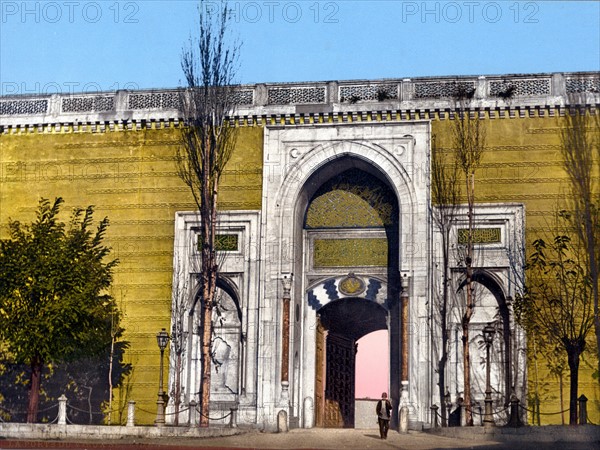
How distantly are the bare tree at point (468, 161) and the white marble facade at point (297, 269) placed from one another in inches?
22.8

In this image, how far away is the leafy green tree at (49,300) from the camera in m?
31.6

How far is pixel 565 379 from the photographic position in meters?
31.5

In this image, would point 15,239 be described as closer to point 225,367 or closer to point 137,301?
point 137,301

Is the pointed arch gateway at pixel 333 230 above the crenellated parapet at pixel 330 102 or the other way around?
the other way around

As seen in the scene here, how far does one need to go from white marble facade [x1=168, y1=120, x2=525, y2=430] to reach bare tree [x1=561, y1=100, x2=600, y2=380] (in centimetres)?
166

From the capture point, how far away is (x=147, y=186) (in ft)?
114

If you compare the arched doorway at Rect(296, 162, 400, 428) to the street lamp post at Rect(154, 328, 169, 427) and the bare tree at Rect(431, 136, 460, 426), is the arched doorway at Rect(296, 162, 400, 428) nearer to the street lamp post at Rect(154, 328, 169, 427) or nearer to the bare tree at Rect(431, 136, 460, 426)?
the bare tree at Rect(431, 136, 460, 426)

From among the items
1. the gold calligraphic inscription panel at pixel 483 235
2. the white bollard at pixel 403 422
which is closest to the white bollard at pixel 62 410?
the white bollard at pixel 403 422

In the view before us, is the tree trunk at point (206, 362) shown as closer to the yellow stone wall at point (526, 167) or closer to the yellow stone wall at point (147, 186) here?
the yellow stone wall at point (147, 186)

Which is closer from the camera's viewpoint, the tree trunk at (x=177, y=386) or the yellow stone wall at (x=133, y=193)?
the tree trunk at (x=177, y=386)

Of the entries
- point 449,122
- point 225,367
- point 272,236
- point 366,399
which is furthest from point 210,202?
point 366,399

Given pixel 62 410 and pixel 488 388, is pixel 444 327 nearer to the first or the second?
pixel 488 388

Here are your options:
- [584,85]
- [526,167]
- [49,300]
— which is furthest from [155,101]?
[584,85]

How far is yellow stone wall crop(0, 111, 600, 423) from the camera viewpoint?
32.8m
